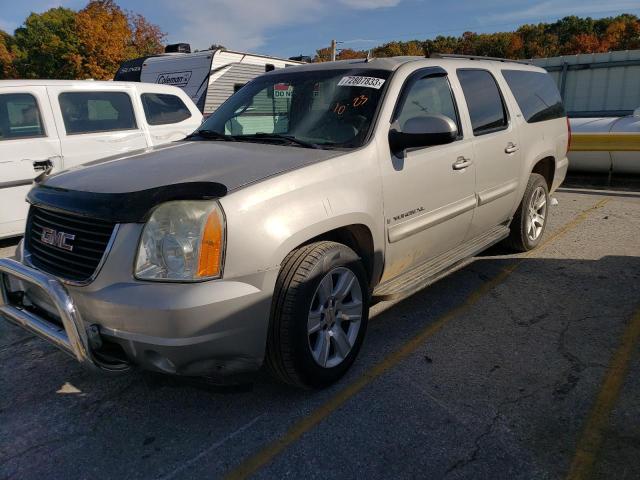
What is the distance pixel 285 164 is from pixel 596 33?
63.1m

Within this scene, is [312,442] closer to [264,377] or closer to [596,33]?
[264,377]

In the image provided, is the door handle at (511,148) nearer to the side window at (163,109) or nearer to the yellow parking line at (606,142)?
the side window at (163,109)

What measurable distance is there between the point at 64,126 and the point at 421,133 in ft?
15.6

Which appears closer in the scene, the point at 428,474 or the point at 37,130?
the point at 428,474

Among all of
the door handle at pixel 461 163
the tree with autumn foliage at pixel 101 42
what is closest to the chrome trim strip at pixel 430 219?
the door handle at pixel 461 163

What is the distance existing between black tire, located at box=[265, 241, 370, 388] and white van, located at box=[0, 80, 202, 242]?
4.32m

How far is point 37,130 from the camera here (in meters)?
5.96

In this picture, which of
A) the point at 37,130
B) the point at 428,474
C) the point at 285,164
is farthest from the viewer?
the point at 37,130

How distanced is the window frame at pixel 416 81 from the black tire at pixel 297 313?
1.15 meters

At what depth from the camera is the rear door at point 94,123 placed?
6.11 metres

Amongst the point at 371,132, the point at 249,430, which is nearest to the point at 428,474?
the point at 249,430

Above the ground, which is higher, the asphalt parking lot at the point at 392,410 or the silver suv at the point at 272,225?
the silver suv at the point at 272,225

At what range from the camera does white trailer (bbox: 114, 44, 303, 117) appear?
33.2 ft

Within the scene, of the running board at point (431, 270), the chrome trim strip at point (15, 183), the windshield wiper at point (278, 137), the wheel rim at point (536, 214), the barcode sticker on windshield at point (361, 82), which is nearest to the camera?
the windshield wiper at point (278, 137)
